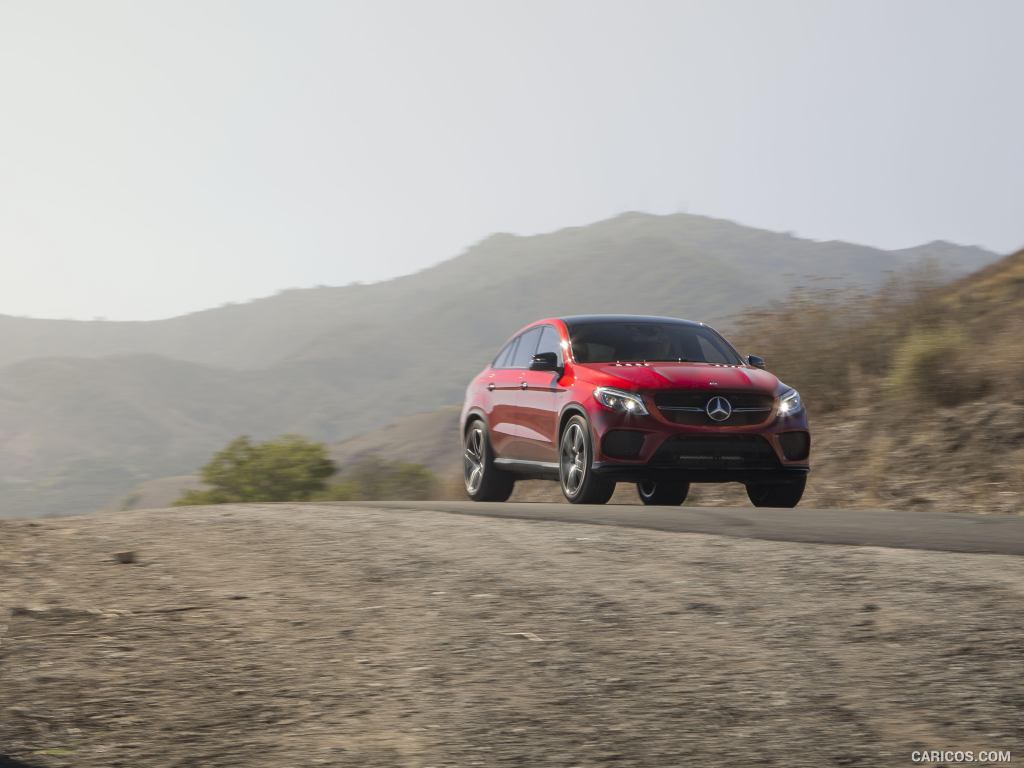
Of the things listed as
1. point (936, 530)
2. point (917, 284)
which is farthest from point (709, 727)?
point (917, 284)

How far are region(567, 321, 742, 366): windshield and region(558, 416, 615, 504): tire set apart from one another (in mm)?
788

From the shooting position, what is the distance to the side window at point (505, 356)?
1386cm

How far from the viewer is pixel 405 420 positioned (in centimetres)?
16562

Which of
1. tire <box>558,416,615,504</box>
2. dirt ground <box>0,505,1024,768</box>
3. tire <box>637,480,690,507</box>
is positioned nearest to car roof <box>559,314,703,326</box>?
tire <box>558,416,615,504</box>

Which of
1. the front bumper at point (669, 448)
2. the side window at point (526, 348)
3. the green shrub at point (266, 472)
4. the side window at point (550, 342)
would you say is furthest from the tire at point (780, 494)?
the green shrub at point (266, 472)

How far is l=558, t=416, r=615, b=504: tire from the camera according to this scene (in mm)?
11500

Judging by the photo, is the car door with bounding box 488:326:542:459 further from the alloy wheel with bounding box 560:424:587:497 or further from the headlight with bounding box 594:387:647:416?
the headlight with bounding box 594:387:647:416

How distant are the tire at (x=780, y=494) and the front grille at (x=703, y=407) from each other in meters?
0.83

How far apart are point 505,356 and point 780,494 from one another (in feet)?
10.7

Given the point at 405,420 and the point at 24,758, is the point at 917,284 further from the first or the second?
the point at 405,420

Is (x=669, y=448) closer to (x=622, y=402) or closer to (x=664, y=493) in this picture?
(x=622, y=402)

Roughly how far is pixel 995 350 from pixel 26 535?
12.0 metres

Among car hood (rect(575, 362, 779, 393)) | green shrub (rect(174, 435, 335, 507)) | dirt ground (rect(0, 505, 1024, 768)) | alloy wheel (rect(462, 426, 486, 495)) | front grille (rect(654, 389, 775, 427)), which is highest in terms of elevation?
car hood (rect(575, 362, 779, 393))

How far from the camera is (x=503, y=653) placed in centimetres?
538
